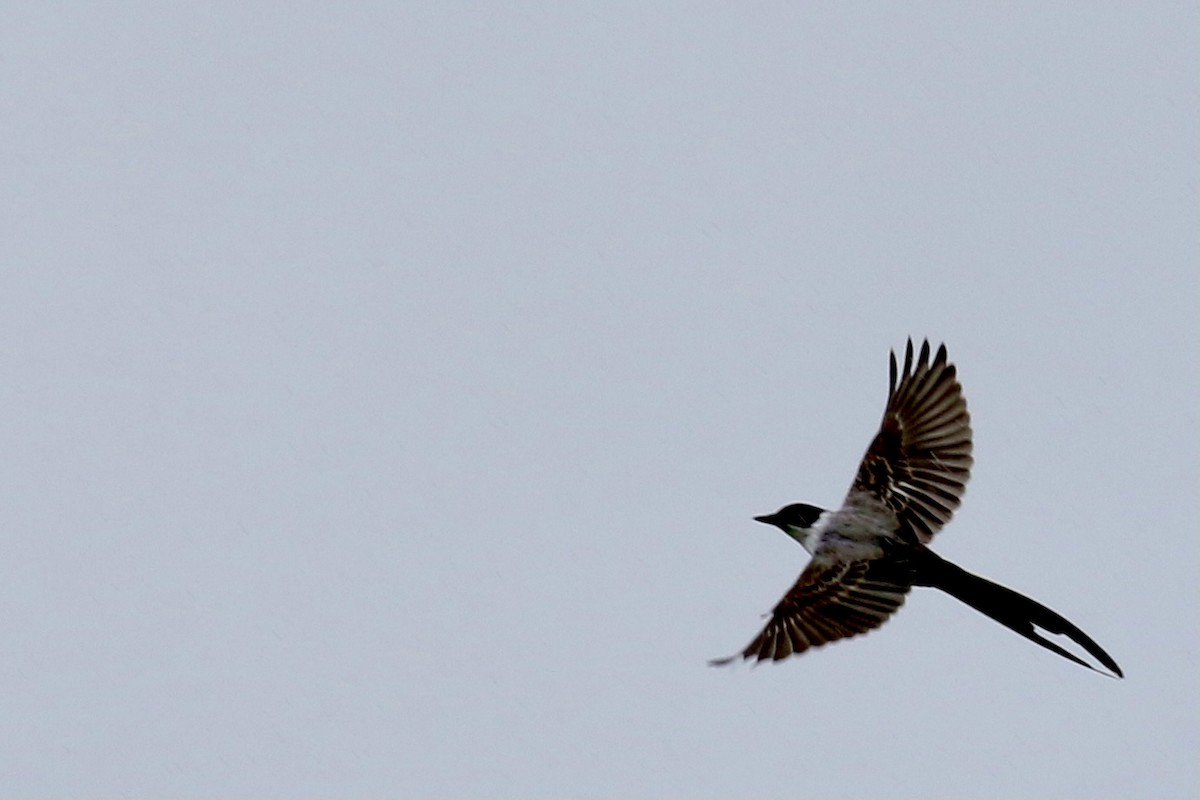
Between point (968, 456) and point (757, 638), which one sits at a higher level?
point (968, 456)

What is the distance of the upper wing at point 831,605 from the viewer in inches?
452

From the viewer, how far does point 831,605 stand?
457 inches

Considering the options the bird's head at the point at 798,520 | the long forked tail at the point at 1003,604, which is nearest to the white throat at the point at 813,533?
the bird's head at the point at 798,520

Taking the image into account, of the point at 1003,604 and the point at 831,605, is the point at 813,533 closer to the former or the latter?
the point at 831,605

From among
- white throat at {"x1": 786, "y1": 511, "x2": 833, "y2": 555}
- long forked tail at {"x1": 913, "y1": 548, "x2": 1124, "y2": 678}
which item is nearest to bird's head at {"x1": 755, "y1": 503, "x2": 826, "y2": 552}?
white throat at {"x1": 786, "y1": 511, "x2": 833, "y2": 555}

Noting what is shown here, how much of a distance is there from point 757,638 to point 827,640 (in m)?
0.45

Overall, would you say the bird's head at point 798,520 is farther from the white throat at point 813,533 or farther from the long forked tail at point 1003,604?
the long forked tail at point 1003,604

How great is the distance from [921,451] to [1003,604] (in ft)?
4.15

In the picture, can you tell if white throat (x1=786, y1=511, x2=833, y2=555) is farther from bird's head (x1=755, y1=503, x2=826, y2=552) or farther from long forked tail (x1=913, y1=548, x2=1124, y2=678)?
long forked tail (x1=913, y1=548, x2=1124, y2=678)

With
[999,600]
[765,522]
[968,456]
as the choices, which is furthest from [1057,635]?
[765,522]

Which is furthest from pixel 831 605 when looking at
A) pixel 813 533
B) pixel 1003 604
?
pixel 1003 604

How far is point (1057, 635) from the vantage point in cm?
1109

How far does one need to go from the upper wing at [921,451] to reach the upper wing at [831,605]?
335 mm

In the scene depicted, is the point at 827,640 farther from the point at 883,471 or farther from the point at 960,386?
the point at 960,386
